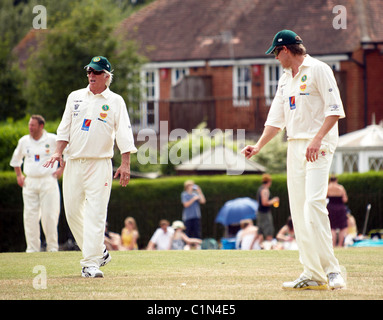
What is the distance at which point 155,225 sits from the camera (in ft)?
81.3

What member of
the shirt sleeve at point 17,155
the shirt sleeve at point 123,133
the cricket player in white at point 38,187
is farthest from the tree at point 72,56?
the shirt sleeve at point 123,133

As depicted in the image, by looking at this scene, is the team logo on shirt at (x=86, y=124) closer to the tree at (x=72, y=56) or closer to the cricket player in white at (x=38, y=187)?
the cricket player in white at (x=38, y=187)

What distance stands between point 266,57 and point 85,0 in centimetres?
866

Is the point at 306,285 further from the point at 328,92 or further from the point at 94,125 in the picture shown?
the point at 94,125

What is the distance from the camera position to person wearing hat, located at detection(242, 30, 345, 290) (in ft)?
26.4

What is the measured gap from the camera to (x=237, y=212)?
890 inches

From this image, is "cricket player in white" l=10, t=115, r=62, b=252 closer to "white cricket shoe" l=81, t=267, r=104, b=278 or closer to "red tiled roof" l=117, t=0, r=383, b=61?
"white cricket shoe" l=81, t=267, r=104, b=278

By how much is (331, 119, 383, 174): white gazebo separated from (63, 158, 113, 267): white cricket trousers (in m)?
21.7

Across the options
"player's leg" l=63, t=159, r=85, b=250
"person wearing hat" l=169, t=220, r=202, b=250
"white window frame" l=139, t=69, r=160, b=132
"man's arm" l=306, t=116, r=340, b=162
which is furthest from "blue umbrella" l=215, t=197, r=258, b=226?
"man's arm" l=306, t=116, r=340, b=162

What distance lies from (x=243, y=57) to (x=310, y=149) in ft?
99.6

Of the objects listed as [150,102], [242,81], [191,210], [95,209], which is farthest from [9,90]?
[95,209]

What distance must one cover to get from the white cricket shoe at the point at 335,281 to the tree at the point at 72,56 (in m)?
26.4

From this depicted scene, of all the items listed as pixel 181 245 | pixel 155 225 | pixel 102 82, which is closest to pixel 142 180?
pixel 155 225
